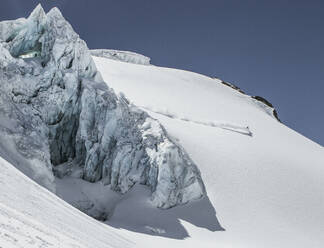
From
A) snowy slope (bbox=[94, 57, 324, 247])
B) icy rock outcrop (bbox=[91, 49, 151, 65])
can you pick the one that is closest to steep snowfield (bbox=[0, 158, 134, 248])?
snowy slope (bbox=[94, 57, 324, 247])

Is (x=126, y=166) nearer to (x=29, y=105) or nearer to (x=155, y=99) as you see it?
(x=29, y=105)

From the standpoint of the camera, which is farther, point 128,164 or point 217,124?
point 217,124

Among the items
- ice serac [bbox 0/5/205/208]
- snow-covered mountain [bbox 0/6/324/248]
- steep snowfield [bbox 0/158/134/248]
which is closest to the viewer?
steep snowfield [bbox 0/158/134/248]

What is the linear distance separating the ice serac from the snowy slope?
54.6 inches

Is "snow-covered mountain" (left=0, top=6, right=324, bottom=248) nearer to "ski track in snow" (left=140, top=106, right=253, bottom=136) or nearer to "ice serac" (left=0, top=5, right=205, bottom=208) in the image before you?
"ice serac" (left=0, top=5, right=205, bottom=208)

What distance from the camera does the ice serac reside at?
17094 mm

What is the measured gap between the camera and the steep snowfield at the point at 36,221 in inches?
184

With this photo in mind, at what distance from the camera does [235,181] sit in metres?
19.7

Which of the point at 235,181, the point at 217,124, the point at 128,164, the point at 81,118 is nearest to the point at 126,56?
the point at 217,124

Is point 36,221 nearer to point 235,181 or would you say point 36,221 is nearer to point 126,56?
point 235,181

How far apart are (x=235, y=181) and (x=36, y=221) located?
50.9ft

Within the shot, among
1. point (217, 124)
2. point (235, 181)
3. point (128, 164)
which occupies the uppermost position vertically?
point (217, 124)

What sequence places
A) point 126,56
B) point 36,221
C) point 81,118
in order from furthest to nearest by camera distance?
point 126,56 < point 81,118 < point 36,221

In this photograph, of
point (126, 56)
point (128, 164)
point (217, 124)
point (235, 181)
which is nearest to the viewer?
point (128, 164)
